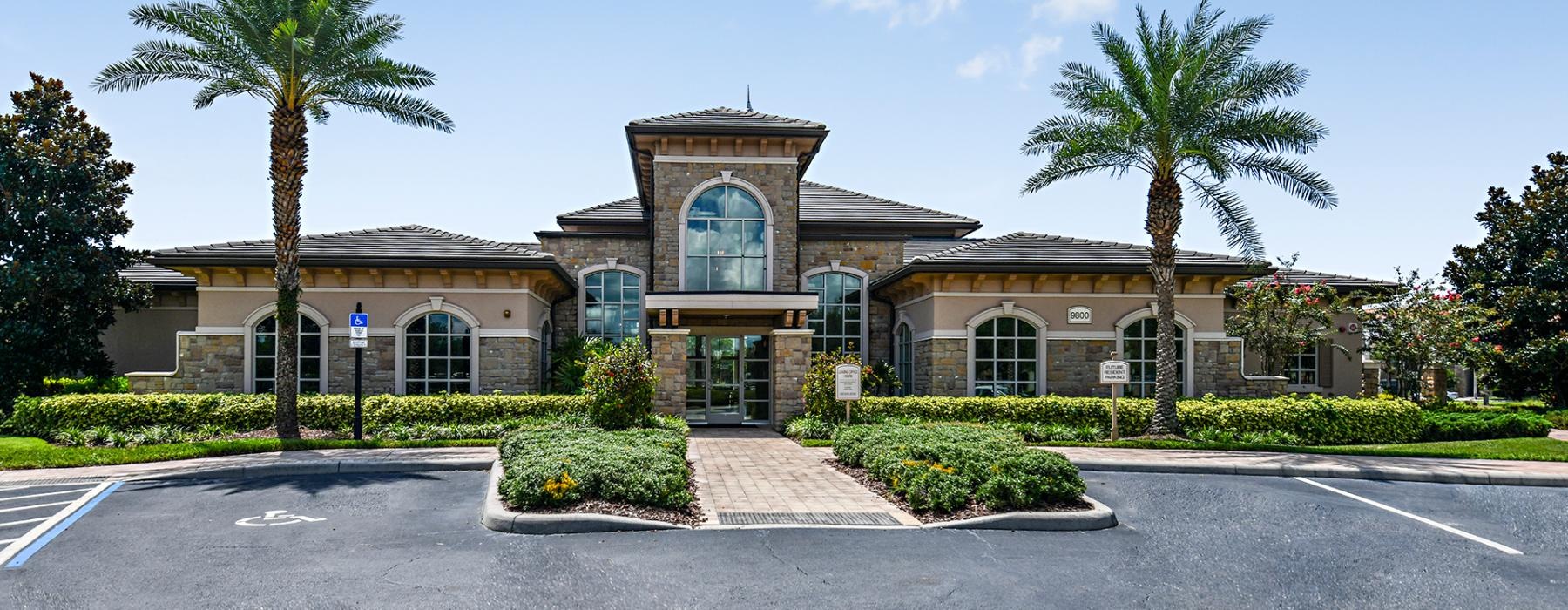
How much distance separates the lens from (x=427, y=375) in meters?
19.6

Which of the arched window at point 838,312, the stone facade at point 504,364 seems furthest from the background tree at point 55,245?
Answer: the arched window at point 838,312

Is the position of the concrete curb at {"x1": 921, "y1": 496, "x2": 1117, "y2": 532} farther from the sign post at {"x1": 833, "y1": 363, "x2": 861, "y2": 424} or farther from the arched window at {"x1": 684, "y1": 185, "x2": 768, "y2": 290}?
the arched window at {"x1": 684, "y1": 185, "x2": 768, "y2": 290}

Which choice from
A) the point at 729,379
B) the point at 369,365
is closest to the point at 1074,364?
the point at 729,379

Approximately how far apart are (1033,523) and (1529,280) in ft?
82.9

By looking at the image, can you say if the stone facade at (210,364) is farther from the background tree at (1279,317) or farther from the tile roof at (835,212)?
the background tree at (1279,317)

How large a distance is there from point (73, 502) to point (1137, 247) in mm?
19613

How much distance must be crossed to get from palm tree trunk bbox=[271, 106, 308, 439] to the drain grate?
403 inches

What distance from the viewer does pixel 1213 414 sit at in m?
17.3

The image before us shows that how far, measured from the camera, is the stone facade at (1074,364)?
67.2ft

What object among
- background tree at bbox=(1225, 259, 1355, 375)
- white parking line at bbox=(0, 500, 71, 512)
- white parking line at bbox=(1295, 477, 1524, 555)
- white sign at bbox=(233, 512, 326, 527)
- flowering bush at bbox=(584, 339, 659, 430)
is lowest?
white parking line at bbox=(1295, 477, 1524, 555)

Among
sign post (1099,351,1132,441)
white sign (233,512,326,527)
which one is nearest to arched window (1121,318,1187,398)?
sign post (1099,351,1132,441)

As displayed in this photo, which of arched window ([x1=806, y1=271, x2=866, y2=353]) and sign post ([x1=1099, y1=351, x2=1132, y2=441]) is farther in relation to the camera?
arched window ([x1=806, y1=271, x2=866, y2=353])

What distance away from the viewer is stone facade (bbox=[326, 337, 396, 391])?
19438mm

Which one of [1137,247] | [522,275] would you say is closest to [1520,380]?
[1137,247]
